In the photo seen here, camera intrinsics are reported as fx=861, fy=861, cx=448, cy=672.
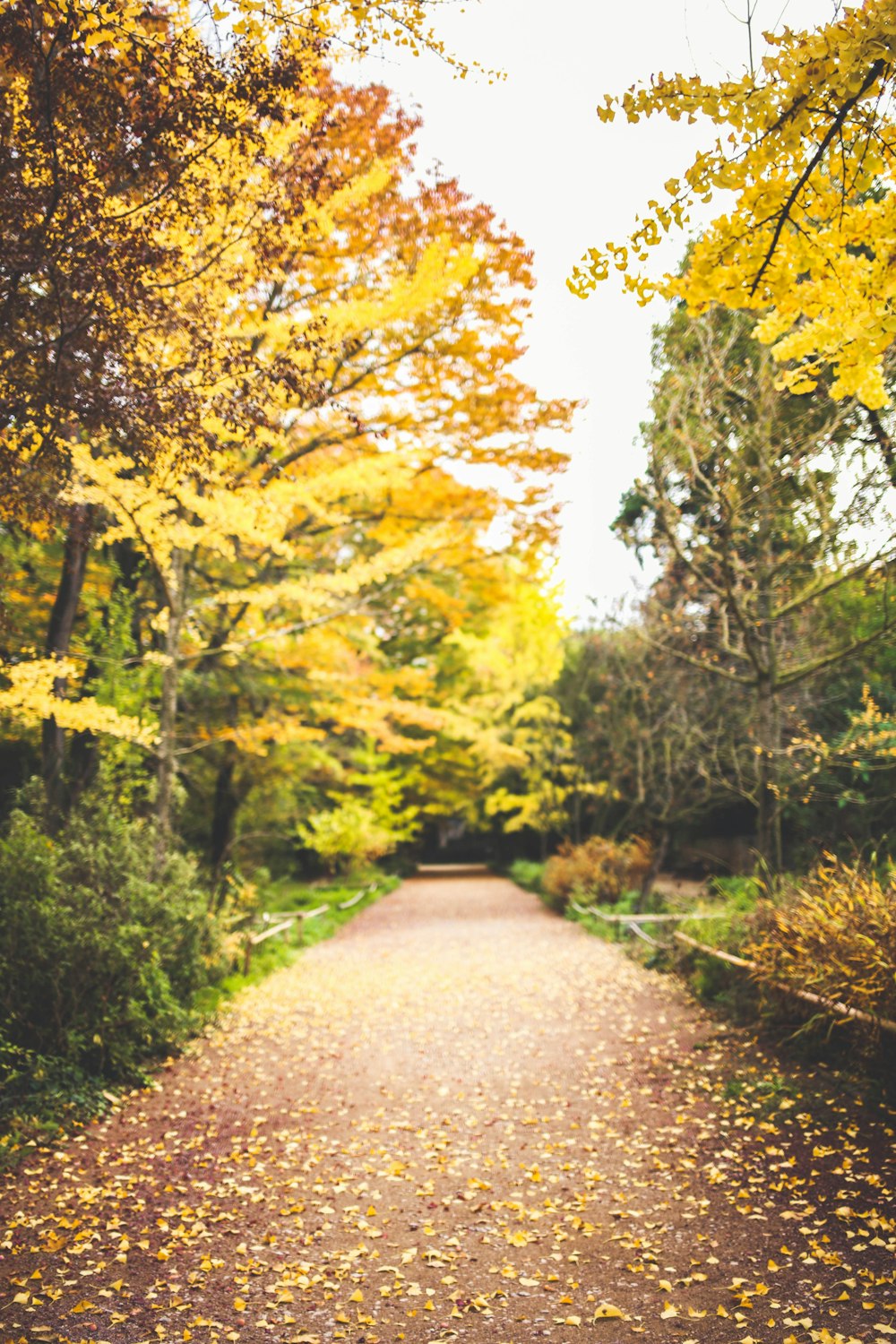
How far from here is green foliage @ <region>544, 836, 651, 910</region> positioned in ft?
52.5

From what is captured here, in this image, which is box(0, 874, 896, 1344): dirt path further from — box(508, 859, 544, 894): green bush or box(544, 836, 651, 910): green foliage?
box(508, 859, 544, 894): green bush

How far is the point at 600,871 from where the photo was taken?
16344 mm

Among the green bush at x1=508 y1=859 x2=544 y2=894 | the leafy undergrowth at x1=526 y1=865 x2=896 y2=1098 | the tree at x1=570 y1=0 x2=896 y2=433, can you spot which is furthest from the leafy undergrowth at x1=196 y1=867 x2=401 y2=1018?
the tree at x1=570 y1=0 x2=896 y2=433

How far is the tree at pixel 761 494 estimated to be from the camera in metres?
7.82

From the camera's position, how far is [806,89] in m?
2.89

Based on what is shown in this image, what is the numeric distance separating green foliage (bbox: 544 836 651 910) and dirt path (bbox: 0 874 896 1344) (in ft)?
26.6

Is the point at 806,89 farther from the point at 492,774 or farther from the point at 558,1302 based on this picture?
A: the point at 492,774

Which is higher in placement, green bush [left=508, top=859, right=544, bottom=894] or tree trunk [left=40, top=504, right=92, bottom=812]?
tree trunk [left=40, top=504, right=92, bottom=812]

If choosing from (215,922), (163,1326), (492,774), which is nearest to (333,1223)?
(163,1326)

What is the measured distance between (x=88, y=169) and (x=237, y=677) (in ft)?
27.5

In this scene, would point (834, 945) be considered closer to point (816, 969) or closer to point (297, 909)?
point (816, 969)

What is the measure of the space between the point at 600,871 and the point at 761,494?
32.0ft

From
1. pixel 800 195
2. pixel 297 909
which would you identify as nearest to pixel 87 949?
pixel 800 195

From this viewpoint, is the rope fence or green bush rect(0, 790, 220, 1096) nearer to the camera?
green bush rect(0, 790, 220, 1096)
